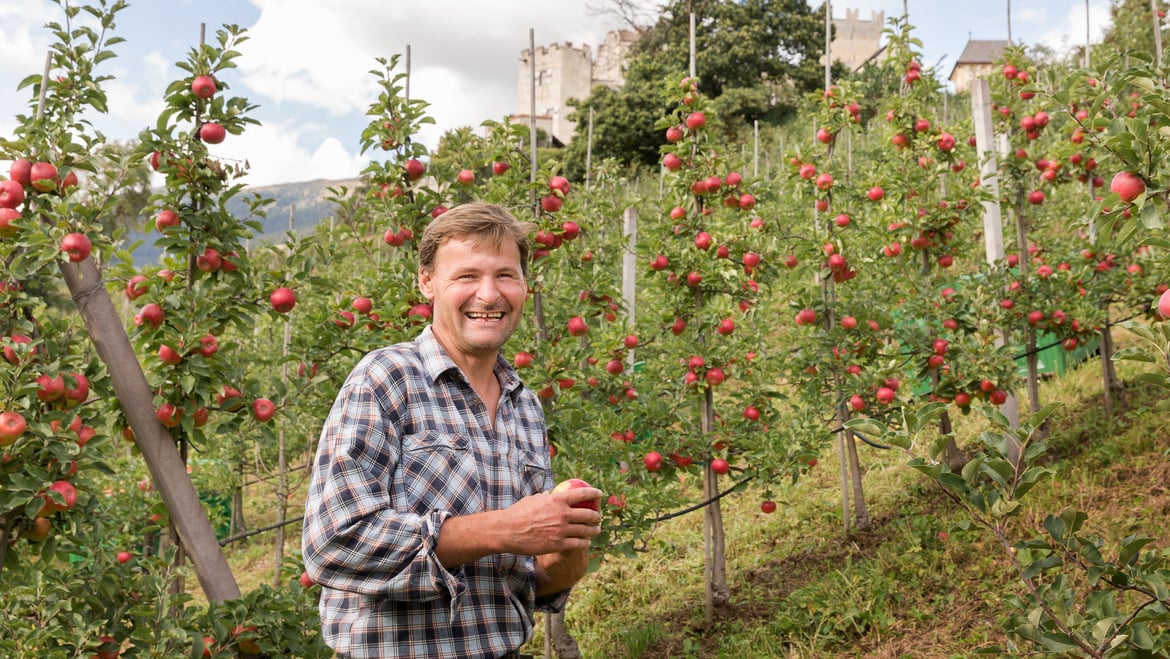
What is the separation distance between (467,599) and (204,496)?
25.6 feet

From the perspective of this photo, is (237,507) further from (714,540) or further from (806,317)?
(806,317)

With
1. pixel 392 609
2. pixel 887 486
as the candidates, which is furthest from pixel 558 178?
pixel 887 486

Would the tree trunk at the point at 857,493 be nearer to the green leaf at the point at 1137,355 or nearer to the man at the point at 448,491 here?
the green leaf at the point at 1137,355

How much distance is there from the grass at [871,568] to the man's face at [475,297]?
8.72 feet

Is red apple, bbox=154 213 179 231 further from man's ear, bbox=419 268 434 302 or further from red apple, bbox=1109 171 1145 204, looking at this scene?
red apple, bbox=1109 171 1145 204

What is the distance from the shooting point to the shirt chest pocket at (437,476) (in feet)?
4.70

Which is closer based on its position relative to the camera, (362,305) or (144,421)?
(144,421)

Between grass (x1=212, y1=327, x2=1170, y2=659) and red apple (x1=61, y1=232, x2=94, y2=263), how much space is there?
9.39ft

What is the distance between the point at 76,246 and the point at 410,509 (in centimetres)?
190

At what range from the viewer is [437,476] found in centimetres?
146

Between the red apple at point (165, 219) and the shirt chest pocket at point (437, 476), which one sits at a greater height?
the red apple at point (165, 219)

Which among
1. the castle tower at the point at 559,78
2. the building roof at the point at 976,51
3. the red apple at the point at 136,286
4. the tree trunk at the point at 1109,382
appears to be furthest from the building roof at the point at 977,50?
the red apple at the point at 136,286

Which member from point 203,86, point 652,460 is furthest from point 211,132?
point 652,460

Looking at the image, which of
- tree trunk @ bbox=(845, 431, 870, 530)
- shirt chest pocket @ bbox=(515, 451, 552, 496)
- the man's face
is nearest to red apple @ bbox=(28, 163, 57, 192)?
the man's face
